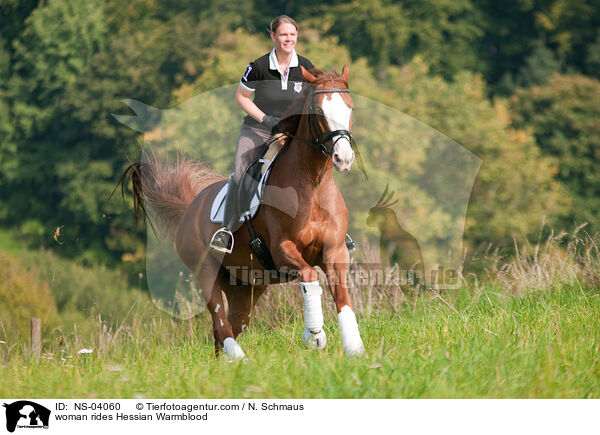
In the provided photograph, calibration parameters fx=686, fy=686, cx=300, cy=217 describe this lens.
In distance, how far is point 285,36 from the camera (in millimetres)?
6207

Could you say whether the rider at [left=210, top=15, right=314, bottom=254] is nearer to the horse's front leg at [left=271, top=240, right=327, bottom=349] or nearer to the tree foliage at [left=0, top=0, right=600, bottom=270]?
the horse's front leg at [left=271, top=240, right=327, bottom=349]

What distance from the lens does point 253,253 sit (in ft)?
21.8

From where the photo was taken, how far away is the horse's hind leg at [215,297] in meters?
6.92

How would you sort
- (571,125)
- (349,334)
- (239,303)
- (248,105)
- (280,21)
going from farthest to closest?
(571,125) → (239,303) → (248,105) → (280,21) → (349,334)

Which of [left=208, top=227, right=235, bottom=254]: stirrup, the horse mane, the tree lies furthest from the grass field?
the tree

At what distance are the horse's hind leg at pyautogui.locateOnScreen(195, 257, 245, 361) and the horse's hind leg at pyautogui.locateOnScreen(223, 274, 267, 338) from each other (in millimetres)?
147

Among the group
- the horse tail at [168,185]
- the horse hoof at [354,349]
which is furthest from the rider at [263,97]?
the horse tail at [168,185]

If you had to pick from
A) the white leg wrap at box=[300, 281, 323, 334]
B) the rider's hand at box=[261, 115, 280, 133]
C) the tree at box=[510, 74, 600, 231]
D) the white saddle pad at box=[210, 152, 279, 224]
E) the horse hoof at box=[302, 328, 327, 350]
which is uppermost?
the tree at box=[510, 74, 600, 231]

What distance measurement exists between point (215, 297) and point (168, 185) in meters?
2.05

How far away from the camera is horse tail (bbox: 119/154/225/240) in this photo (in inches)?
342

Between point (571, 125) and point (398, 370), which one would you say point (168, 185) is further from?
point (571, 125)

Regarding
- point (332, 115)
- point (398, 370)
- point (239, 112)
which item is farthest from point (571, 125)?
point (398, 370)

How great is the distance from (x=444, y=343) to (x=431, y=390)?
1.32 meters
